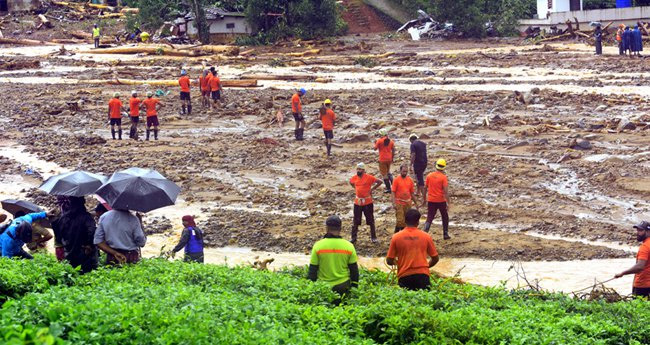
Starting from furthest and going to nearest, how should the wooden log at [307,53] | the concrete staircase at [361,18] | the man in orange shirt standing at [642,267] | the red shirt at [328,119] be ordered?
the concrete staircase at [361,18]
the wooden log at [307,53]
the red shirt at [328,119]
the man in orange shirt standing at [642,267]

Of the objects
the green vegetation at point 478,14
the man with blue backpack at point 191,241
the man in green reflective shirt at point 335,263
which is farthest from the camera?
the green vegetation at point 478,14

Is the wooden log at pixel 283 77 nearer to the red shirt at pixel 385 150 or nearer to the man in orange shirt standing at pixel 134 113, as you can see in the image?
the man in orange shirt standing at pixel 134 113

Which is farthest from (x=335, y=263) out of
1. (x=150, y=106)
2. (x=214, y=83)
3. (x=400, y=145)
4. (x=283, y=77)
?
(x=283, y=77)

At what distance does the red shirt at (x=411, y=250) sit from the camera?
9.46m

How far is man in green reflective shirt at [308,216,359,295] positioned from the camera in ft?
29.6

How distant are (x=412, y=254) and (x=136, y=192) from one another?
10.3 feet

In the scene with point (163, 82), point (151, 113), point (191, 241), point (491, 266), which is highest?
point (163, 82)

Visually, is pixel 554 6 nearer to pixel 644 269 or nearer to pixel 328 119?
pixel 328 119

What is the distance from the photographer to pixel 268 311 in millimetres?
7387

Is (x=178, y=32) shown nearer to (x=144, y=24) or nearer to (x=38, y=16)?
(x=144, y=24)

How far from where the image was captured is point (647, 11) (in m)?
44.2

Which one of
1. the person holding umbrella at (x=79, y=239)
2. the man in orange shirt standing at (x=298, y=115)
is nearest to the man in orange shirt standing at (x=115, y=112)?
the man in orange shirt standing at (x=298, y=115)

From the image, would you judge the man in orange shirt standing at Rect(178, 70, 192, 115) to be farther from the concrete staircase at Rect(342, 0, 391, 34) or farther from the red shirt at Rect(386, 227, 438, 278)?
the concrete staircase at Rect(342, 0, 391, 34)

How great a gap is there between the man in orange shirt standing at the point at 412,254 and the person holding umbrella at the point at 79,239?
329 cm
